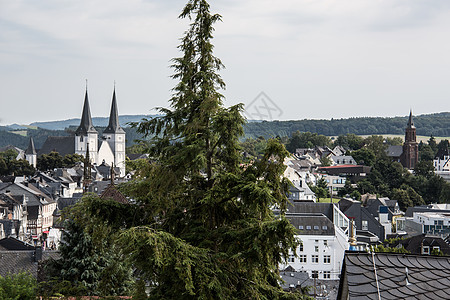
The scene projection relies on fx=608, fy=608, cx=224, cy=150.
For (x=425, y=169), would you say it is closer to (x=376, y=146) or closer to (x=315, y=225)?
(x=376, y=146)

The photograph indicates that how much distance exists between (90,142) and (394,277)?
134 metres

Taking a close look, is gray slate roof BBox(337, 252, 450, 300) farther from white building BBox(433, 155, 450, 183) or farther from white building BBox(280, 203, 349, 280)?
white building BBox(433, 155, 450, 183)

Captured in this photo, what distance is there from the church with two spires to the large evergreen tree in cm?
12137

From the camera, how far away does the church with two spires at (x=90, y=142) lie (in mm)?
136375

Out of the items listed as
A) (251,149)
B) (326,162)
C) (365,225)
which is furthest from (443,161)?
(251,149)

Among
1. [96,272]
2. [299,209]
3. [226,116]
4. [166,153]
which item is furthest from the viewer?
[299,209]

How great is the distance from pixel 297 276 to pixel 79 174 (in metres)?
75.0

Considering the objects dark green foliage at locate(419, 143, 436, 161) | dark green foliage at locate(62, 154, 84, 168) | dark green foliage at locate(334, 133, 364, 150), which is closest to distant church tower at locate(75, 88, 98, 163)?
dark green foliage at locate(62, 154, 84, 168)

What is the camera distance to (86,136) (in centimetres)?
13650

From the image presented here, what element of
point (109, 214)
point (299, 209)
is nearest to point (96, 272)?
point (109, 214)

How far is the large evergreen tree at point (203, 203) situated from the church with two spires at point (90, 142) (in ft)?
398

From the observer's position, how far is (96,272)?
735 inches

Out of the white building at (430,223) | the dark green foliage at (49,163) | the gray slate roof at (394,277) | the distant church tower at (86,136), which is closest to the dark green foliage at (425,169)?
the white building at (430,223)

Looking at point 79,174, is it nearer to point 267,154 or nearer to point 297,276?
point 297,276
